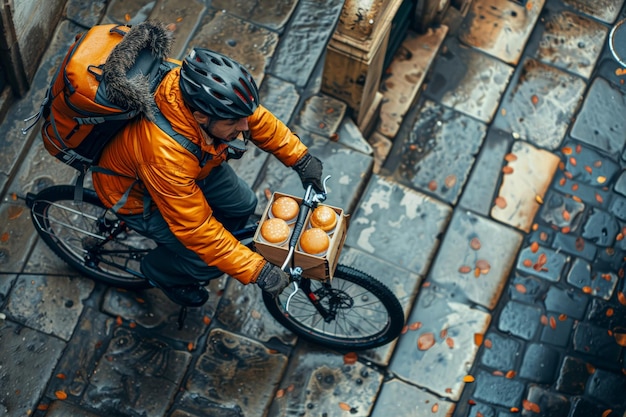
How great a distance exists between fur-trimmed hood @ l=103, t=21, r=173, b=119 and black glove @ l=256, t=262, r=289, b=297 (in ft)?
3.67

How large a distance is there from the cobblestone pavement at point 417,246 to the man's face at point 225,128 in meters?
2.14

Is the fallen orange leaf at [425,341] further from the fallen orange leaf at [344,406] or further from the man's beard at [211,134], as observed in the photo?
the man's beard at [211,134]

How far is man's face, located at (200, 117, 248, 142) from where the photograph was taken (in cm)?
420

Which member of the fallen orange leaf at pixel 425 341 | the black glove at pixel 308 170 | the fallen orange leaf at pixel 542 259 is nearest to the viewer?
the black glove at pixel 308 170

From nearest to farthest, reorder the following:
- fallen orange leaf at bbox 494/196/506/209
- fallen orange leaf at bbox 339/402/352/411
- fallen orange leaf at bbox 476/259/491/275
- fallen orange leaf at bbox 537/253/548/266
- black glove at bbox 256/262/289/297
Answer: black glove at bbox 256/262/289/297 → fallen orange leaf at bbox 339/402/352/411 → fallen orange leaf at bbox 476/259/491/275 → fallen orange leaf at bbox 537/253/548/266 → fallen orange leaf at bbox 494/196/506/209

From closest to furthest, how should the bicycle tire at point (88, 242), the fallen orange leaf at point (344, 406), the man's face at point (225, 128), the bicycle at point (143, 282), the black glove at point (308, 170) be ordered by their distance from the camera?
the man's face at point (225, 128) → the black glove at point (308, 170) → the bicycle at point (143, 282) → the bicycle tire at point (88, 242) → the fallen orange leaf at point (344, 406)

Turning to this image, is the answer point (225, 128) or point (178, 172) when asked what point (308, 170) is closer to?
point (225, 128)

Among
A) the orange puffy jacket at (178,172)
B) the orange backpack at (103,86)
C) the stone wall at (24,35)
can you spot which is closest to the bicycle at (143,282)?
the orange puffy jacket at (178,172)

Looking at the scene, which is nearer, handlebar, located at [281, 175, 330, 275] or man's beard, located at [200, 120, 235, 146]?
man's beard, located at [200, 120, 235, 146]

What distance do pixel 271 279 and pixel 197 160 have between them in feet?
2.74

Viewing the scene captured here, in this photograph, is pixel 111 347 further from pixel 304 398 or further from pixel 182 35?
pixel 182 35

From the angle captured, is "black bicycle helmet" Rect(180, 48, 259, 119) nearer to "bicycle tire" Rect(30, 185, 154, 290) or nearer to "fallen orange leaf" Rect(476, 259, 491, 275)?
"bicycle tire" Rect(30, 185, 154, 290)

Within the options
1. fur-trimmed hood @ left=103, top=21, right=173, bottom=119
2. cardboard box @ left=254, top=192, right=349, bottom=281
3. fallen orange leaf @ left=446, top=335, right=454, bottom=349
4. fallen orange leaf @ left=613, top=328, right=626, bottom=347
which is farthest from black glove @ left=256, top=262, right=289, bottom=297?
fallen orange leaf @ left=613, top=328, right=626, bottom=347

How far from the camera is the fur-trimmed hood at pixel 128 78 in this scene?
159 inches
